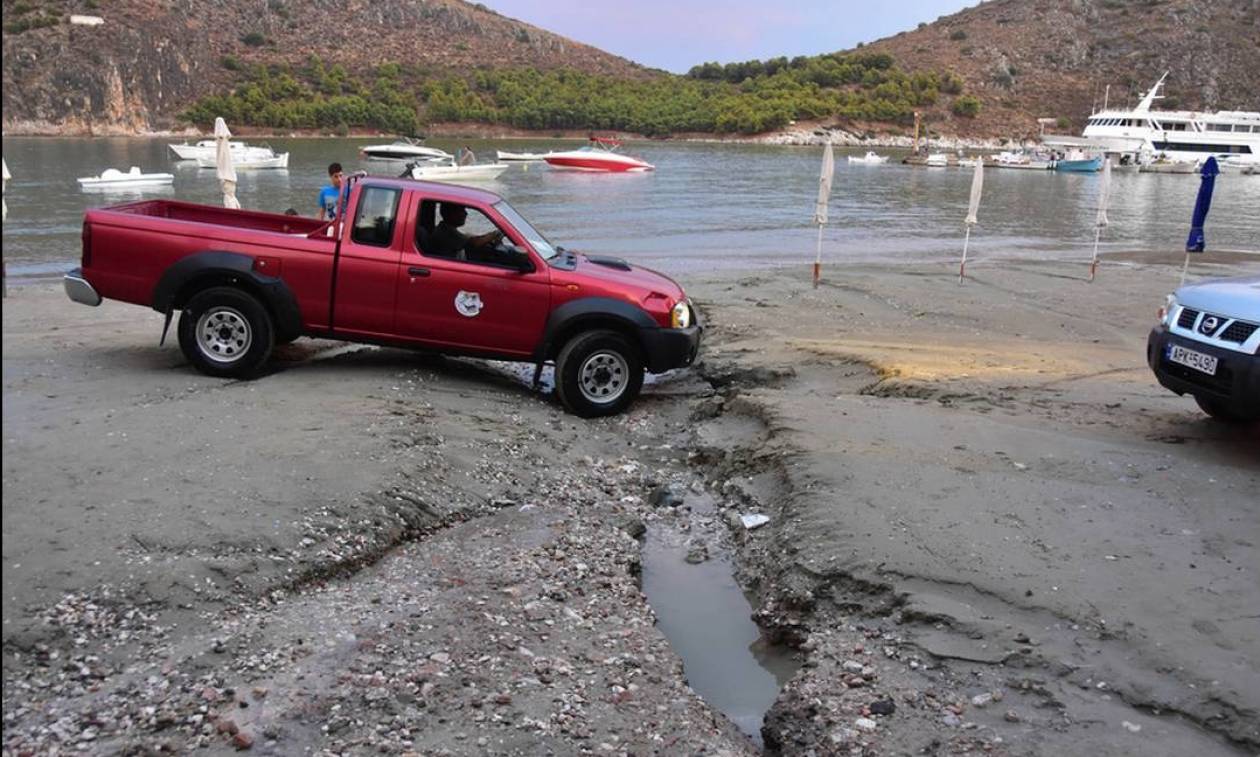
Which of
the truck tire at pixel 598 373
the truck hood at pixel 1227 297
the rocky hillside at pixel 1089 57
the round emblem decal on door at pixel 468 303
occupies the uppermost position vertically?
the rocky hillside at pixel 1089 57

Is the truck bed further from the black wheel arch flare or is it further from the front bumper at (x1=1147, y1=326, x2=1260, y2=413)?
the front bumper at (x1=1147, y1=326, x2=1260, y2=413)

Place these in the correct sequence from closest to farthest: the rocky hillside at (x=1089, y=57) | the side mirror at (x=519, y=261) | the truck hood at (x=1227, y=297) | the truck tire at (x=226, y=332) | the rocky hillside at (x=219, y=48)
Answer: the truck hood at (x=1227, y=297) → the truck tire at (x=226, y=332) → the side mirror at (x=519, y=261) → the rocky hillside at (x=219, y=48) → the rocky hillside at (x=1089, y=57)

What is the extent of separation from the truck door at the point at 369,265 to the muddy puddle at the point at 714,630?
3.49m

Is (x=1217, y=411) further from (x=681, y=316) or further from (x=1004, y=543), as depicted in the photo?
(x=681, y=316)

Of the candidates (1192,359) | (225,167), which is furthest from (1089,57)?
(1192,359)

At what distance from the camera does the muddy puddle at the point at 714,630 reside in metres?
5.05

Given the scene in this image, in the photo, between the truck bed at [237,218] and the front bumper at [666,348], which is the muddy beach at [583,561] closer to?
the front bumper at [666,348]

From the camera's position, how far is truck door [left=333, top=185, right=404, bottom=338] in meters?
8.80

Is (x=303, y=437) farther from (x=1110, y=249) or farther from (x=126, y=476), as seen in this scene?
(x=1110, y=249)

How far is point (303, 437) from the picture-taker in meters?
7.16

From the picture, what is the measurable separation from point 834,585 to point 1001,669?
1.11m

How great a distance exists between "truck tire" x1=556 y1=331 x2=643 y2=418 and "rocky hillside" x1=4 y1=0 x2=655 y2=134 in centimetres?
6001

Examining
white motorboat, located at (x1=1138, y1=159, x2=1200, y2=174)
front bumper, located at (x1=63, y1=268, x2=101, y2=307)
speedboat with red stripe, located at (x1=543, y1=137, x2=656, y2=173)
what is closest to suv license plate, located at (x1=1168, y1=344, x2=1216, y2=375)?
front bumper, located at (x1=63, y1=268, x2=101, y2=307)

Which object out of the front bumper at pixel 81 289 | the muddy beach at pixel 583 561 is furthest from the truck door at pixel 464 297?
the front bumper at pixel 81 289
